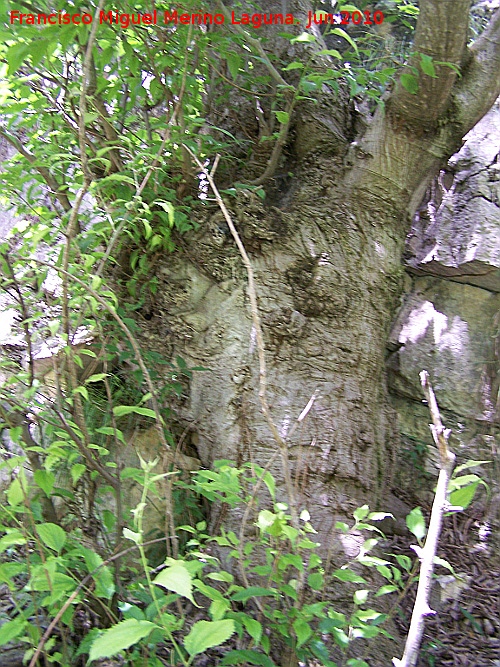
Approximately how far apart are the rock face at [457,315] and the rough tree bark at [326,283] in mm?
570

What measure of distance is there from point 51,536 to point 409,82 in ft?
6.70

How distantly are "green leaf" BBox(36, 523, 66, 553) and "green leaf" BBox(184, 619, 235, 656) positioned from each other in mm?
356

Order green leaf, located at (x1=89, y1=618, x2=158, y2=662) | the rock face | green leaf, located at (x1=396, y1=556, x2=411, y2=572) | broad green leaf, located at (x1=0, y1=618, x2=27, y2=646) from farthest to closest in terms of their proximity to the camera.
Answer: the rock face, green leaf, located at (x1=396, y1=556, x2=411, y2=572), broad green leaf, located at (x1=0, y1=618, x2=27, y2=646), green leaf, located at (x1=89, y1=618, x2=158, y2=662)

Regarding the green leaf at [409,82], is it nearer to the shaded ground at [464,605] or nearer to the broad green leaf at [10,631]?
the shaded ground at [464,605]

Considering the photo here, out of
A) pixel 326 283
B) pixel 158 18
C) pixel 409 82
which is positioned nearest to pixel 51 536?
pixel 326 283

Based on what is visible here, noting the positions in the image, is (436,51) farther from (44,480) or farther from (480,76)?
(44,480)

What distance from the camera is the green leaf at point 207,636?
1.01 metres

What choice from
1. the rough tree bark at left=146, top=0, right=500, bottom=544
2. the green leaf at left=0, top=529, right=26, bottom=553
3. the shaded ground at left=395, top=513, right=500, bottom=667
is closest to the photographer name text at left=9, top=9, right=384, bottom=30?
the rough tree bark at left=146, top=0, right=500, bottom=544

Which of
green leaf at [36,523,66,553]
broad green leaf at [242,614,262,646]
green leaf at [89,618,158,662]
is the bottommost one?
broad green leaf at [242,614,262,646]

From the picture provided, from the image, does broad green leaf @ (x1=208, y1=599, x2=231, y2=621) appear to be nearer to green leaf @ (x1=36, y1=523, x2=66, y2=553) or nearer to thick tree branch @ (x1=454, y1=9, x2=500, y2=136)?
green leaf @ (x1=36, y1=523, x2=66, y2=553)

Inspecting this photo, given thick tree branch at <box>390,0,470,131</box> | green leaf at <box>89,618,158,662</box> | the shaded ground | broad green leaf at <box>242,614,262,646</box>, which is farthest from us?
thick tree branch at <box>390,0,470,131</box>

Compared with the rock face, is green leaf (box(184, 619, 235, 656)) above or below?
below

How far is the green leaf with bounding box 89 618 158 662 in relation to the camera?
0.93 m

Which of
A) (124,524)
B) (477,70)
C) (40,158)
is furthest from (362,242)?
(124,524)
